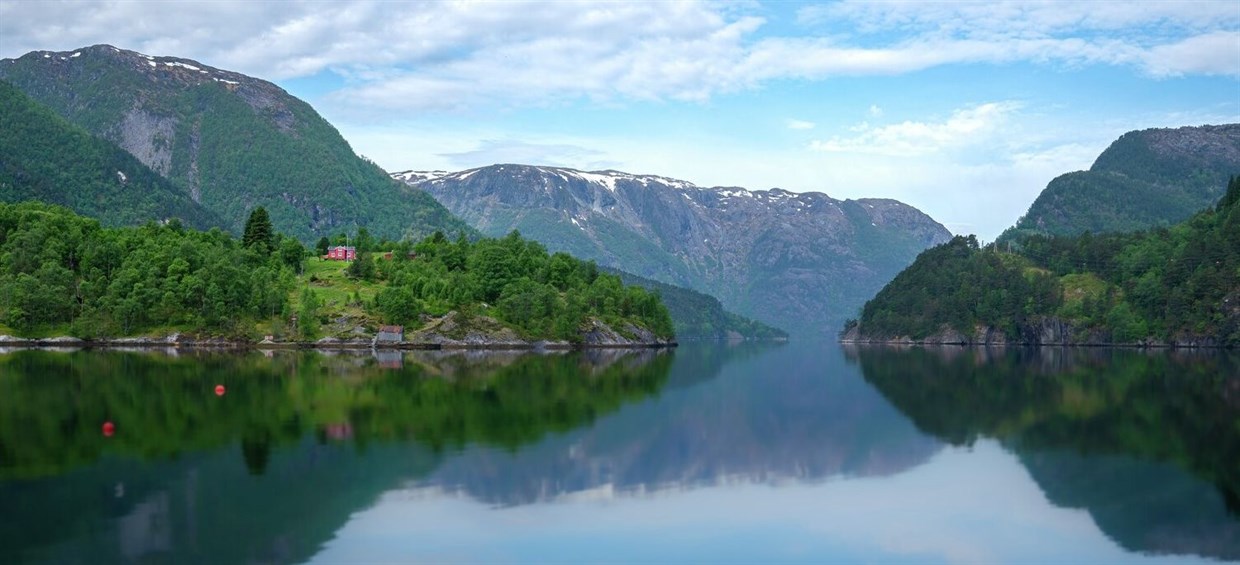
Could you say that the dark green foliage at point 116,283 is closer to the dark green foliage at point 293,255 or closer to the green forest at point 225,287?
the green forest at point 225,287

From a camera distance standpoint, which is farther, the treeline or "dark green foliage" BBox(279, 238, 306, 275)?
"dark green foliage" BBox(279, 238, 306, 275)

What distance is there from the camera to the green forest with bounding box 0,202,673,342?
155625mm

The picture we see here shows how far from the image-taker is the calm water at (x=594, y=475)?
1193 inches

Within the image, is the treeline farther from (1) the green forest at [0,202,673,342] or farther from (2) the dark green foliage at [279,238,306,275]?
(2) the dark green foliage at [279,238,306,275]

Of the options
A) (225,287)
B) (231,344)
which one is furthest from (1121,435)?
(225,287)

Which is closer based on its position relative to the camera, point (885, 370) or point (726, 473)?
point (726, 473)

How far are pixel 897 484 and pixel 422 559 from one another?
22096 mm

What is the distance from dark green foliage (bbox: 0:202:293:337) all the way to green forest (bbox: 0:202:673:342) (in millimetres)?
209

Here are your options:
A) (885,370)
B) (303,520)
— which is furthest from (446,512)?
(885,370)

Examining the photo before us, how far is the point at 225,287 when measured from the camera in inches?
6378

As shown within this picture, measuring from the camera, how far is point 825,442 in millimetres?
54938

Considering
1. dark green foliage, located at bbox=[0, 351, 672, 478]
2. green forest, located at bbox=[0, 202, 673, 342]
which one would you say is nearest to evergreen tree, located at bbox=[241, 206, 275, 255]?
green forest, located at bbox=[0, 202, 673, 342]

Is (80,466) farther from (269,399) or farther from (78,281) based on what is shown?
(78,281)

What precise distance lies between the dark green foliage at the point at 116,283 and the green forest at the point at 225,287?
0.68 feet
